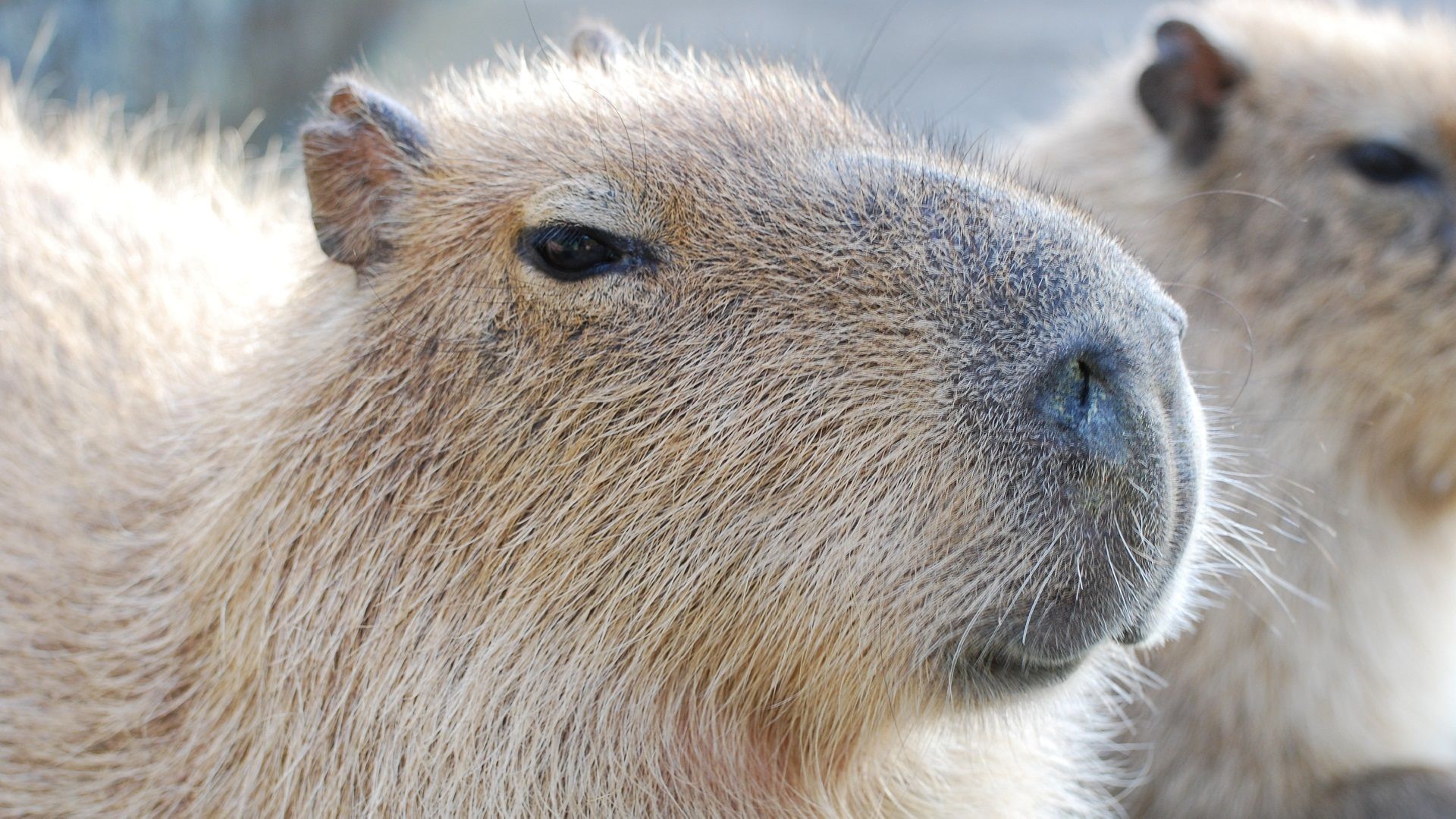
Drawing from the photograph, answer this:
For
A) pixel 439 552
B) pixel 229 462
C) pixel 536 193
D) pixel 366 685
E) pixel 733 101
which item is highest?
pixel 733 101

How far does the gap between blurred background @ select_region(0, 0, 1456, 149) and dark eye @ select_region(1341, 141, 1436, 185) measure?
969 millimetres

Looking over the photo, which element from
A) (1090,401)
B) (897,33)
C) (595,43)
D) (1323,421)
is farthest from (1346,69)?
(897,33)

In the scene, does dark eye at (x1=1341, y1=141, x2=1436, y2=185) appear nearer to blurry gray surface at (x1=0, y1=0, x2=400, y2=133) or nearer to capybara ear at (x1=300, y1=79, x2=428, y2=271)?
capybara ear at (x1=300, y1=79, x2=428, y2=271)

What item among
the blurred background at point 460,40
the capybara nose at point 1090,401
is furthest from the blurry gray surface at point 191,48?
the capybara nose at point 1090,401

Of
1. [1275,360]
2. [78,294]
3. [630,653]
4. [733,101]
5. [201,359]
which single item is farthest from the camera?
[1275,360]

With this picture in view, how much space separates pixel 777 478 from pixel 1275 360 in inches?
77.1

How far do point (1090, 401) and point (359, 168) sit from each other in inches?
51.5

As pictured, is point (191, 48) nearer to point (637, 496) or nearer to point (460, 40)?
point (460, 40)

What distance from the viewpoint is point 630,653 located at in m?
2.14

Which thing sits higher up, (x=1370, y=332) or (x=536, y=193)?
(x=536, y=193)

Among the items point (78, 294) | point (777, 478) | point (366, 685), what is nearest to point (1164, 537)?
point (777, 478)

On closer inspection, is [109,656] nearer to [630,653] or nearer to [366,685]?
[366,685]

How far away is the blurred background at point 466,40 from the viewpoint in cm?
557

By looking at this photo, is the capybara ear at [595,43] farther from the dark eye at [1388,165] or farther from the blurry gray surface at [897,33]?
the blurry gray surface at [897,33]
